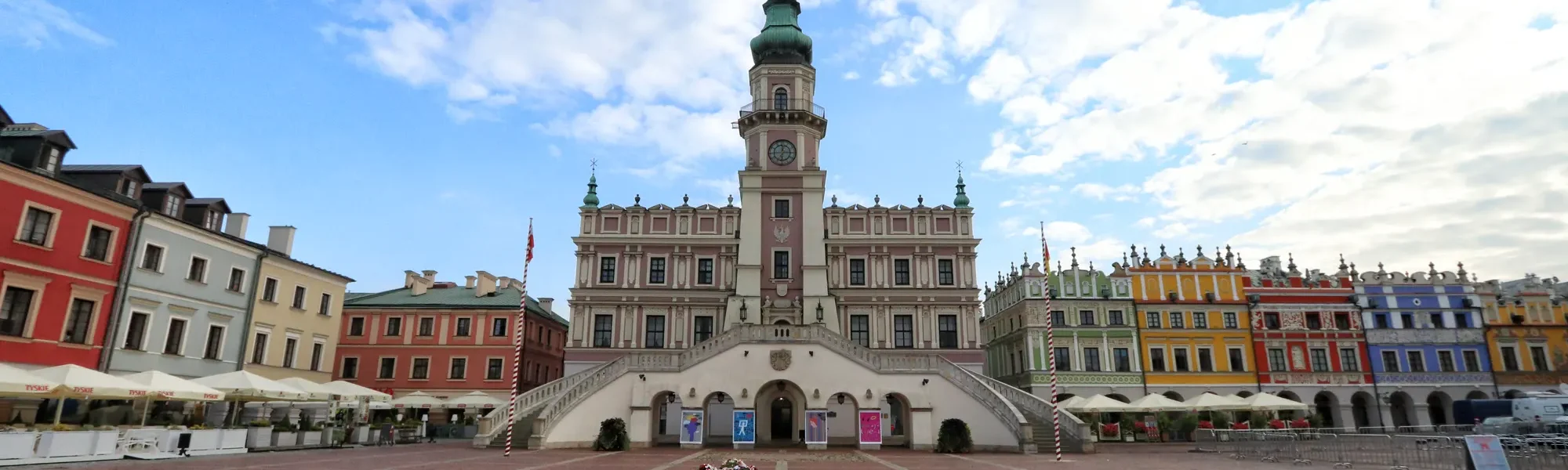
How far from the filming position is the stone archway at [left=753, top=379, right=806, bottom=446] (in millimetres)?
35000

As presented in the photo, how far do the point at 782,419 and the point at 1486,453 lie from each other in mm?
27060

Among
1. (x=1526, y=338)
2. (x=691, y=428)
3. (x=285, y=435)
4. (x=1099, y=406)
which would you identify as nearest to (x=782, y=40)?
(x=691, y=428)

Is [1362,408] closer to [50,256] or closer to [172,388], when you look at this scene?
[172,388]

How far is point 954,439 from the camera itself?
30.1 meters

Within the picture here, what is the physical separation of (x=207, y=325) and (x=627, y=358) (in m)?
16.4

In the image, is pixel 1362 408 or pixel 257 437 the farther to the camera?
pixel 1362 408

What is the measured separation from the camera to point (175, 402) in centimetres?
3006

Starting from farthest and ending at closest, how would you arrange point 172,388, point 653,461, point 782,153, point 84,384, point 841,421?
point 782,153, point 841,421, point 653,461, point 172,388, point 84,384

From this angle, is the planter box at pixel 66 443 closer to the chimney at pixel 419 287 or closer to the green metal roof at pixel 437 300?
the green metal roof at pixel 437 300

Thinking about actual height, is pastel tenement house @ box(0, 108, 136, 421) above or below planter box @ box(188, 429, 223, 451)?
above

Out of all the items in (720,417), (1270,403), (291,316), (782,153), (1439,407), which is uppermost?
(782,153)

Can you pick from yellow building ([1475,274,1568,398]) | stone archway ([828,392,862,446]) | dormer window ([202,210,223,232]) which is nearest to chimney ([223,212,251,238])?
dormer window ([202,210,223,232])

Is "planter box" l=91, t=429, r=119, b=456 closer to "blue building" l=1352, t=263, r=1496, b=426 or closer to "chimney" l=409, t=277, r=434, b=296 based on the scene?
"chimney" l=409, t=277, r=434, b=296

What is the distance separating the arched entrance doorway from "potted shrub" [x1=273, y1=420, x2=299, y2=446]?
53494 millimetres
